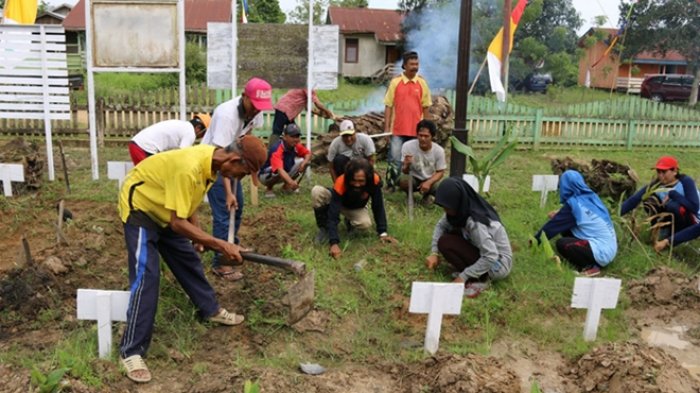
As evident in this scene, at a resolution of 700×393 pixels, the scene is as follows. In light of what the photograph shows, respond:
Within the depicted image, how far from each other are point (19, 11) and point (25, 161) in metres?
3.46

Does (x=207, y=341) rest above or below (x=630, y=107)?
below

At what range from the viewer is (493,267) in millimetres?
4918

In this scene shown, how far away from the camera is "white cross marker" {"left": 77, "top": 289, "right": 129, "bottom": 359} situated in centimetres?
365

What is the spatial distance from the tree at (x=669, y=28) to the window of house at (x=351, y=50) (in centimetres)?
1327

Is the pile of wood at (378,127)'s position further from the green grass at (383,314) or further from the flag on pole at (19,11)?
the flag on pole at (19,11)

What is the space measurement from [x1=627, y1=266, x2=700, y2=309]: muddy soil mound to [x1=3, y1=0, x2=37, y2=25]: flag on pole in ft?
30.7

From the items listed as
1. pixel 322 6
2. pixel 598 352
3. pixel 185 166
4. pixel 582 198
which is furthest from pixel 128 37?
pixel 322 6

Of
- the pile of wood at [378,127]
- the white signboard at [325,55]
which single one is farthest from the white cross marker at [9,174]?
the pile of wood at [378,127]

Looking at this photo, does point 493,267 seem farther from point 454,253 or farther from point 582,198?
point 582,198

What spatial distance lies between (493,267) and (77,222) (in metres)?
4.09

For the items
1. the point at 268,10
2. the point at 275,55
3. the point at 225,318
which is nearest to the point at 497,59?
the point at 275,55

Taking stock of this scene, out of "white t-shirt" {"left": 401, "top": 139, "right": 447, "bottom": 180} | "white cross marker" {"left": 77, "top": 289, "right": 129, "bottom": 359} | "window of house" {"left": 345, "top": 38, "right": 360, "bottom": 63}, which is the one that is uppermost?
"window of house" {"left": 345, "top": 38, "right": 360, "bottom": 63}

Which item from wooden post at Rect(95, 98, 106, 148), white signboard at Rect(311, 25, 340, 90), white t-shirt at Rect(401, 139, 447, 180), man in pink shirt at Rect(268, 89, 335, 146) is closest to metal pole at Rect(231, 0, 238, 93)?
man in pink shirt at Rect(268, 89, 335, 146)

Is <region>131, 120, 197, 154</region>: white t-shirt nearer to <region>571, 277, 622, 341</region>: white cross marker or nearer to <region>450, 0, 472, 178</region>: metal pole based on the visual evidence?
<region>450, 0, 472, 178</region>: metal pole
